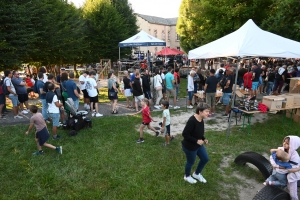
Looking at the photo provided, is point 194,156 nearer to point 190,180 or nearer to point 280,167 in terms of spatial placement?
point 190,180

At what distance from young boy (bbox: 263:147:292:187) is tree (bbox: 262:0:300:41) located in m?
10.3

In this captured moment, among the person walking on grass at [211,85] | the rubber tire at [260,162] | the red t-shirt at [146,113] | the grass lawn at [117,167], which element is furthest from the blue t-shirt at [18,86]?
the rubber tire at [260,162]

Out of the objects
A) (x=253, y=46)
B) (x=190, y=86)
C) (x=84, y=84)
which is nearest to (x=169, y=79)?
(x=190, y=86)

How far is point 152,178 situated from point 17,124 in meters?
5.94

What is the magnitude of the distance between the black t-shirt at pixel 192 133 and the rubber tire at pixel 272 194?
1254 millimetres

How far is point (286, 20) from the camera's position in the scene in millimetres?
12766

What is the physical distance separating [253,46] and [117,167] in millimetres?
5120

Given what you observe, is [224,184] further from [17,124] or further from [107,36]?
[107,36]

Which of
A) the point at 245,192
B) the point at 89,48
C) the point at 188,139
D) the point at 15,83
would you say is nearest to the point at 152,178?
the point at 188,139

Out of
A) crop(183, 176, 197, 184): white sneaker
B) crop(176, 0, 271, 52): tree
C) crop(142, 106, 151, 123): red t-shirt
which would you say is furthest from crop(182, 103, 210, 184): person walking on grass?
crop(176, 0, 271, 52): tree

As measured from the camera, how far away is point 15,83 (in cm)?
839

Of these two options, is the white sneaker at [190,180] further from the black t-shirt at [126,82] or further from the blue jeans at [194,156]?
the black t-shirt at [126,82]

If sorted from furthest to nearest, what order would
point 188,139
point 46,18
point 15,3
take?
point 46,18 < point 15,3 < point 188,139

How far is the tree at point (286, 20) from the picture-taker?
11.9 m
